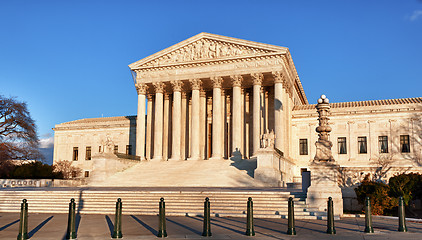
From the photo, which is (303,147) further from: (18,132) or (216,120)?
(18,132)

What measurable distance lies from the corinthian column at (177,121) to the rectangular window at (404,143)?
1105 inches

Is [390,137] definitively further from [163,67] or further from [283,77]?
[163,67]

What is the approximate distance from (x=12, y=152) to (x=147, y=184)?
73.5 ft

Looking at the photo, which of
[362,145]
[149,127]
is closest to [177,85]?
[149,127]

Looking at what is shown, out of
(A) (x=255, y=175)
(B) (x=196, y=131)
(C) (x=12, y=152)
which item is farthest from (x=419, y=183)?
(C) (x=12, y=152)

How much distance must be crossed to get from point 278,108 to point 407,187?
86.5 ft

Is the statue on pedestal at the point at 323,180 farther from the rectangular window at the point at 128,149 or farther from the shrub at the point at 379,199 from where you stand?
the rectangular window at the point at 128,149

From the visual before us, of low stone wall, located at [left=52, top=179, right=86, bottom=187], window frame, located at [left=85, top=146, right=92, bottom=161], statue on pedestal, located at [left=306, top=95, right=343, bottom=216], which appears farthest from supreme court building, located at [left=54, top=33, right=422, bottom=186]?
statue on pedestal, located at [left=306, top=95, right=343, bottom=216]

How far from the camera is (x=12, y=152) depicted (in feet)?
170

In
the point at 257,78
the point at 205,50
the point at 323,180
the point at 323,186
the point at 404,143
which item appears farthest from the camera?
the point at 404,143

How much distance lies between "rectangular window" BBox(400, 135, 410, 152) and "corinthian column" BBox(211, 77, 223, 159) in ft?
75.6

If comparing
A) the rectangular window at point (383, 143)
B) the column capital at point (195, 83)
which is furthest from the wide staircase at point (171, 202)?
the rectangular window at point (383, 143)

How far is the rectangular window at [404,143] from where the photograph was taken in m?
52.0

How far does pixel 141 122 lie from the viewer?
54062 millimetres
